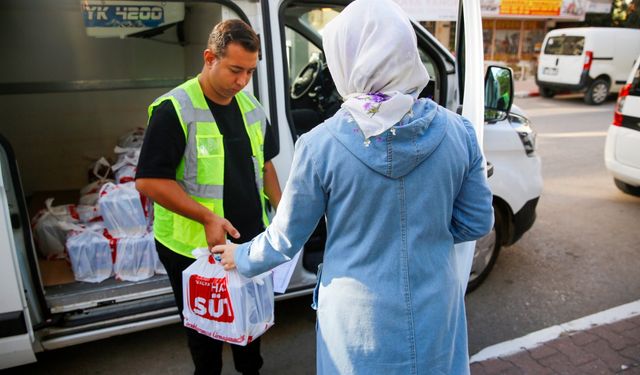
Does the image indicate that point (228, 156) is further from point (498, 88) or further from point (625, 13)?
point (625, 13)

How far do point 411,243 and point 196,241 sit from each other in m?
1.02

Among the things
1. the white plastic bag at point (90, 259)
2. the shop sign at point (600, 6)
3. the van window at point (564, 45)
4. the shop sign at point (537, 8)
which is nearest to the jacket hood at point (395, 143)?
the white plastic bag at point (90, 259)

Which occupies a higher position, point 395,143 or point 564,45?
point 395,143

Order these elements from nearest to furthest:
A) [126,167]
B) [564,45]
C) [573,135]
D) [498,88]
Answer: [498,88] → [126,167] → [573,135] → [564,45]

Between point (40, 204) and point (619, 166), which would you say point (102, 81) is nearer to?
point (40, 204)

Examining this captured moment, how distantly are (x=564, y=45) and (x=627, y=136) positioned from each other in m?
10.0

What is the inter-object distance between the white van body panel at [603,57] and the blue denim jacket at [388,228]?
13.4 metres

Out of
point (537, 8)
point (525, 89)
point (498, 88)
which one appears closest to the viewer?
point (498, 88)

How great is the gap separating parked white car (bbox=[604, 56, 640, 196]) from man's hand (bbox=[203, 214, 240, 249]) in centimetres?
444

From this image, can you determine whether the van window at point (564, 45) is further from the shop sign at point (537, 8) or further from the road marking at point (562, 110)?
the shop sign at point (537, 8)

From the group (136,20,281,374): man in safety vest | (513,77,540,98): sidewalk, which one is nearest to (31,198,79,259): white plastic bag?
(136,20,281,374): man in safety vest

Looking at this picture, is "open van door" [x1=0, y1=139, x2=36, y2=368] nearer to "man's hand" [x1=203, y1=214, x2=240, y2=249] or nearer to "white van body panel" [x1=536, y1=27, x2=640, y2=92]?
"man's hand" [x1=203, y1=214, x2=240, y2=249]

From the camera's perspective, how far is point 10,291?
7.08 feet

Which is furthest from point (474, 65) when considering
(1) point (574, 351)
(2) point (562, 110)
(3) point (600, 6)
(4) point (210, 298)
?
(3) point (600, 6)
